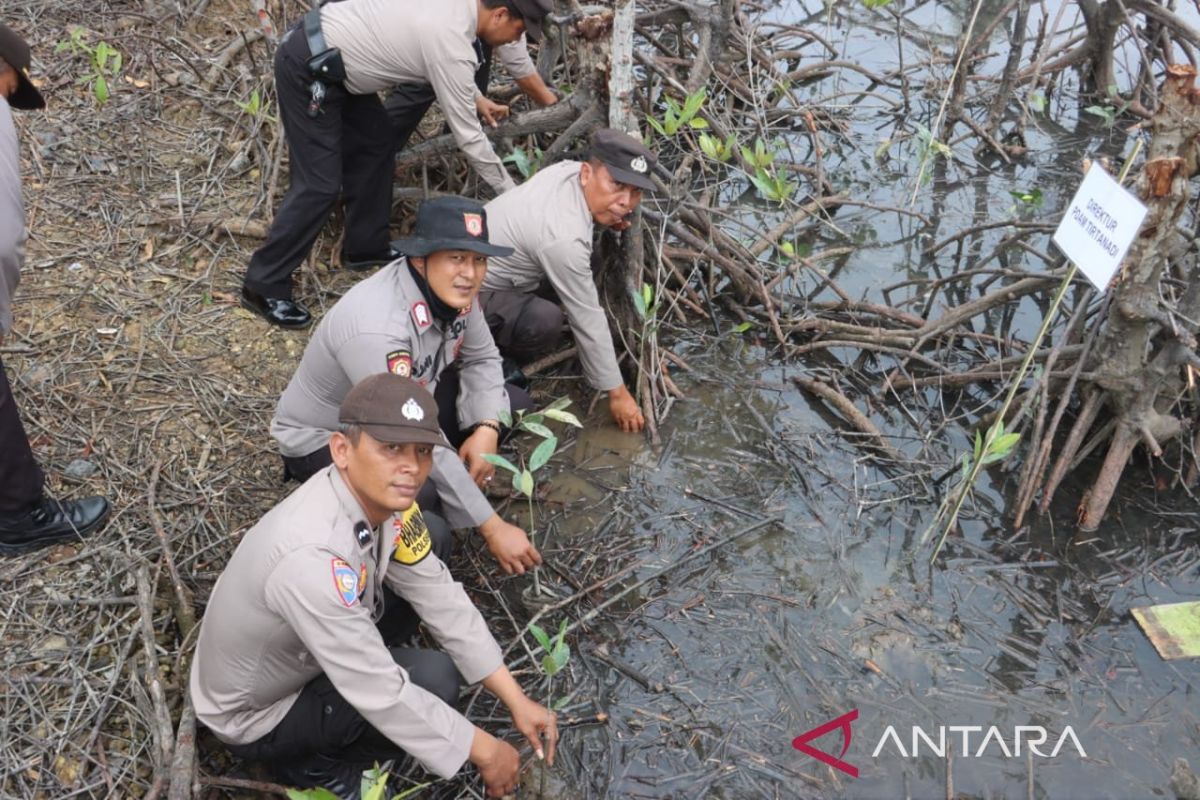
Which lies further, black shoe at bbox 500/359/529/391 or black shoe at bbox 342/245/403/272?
black shoe at bbox 342/245/403/272

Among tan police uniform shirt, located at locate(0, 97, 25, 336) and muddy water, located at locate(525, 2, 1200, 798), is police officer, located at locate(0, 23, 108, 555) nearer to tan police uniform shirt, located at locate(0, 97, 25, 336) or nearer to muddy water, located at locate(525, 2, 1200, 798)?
tan police uniform shirt, located at locate(0, 97, 25, 336)

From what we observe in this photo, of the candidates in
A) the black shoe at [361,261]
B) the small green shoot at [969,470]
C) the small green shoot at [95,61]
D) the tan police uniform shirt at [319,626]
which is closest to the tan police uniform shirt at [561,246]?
the black shoe at [361,261]

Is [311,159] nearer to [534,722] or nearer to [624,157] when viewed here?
[624,157]

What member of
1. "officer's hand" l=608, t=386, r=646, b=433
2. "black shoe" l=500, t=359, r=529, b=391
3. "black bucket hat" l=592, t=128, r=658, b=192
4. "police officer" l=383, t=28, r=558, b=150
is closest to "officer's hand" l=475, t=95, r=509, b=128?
"police officer" l=383, t=28, r=558, b=150

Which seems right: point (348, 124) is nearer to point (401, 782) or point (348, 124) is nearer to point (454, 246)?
point (454, 246)

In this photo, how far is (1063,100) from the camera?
6.42 metres

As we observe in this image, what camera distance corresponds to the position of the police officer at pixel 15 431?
Result: 112 inches

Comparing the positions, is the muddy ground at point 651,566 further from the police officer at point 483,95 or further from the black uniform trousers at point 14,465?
the police officer at point 483,95

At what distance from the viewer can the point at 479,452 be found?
346 cm

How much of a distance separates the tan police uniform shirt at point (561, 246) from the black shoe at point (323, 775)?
5.87 ft

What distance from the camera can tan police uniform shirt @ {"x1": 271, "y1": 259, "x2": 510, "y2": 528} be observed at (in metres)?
2.92

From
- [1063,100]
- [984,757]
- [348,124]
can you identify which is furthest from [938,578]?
[1063,100]

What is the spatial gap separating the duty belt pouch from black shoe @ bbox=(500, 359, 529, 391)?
1.34m

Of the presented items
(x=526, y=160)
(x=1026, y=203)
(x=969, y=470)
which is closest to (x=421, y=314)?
(x=526, y=160)
